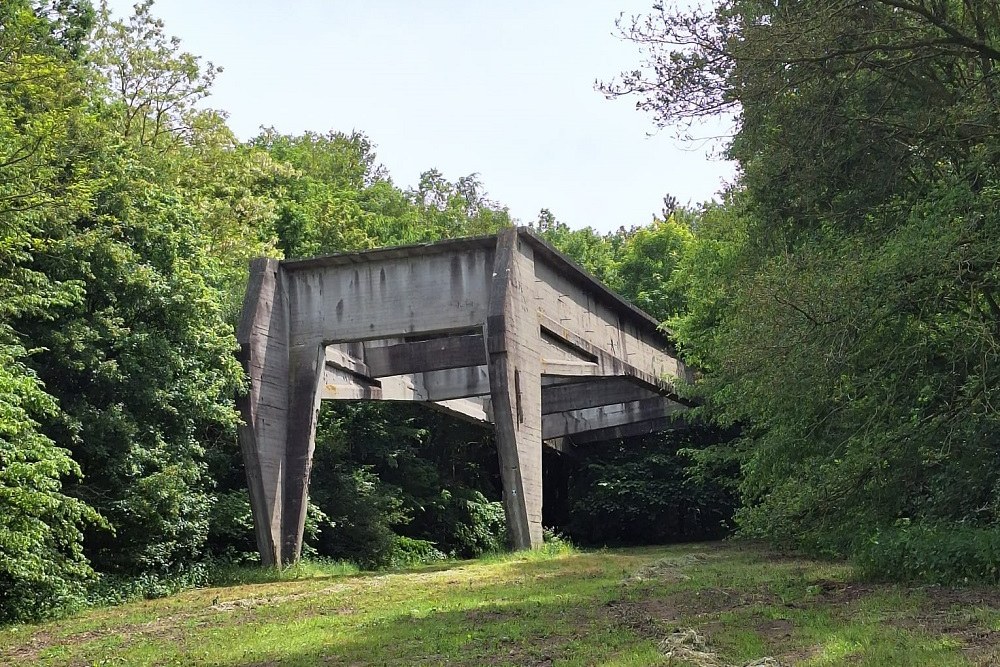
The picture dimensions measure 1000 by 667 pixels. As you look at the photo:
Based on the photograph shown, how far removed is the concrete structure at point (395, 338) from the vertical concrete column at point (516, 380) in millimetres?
26

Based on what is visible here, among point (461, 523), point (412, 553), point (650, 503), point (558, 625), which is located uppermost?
point (650, 503)

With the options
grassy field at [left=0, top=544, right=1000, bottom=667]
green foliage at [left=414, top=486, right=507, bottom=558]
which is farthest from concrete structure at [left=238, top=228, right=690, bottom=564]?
green foliage at [left=414, top=486, right=507, bottom=558]

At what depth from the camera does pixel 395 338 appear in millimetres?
21594

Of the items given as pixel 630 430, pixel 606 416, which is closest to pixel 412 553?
pixel 606 416

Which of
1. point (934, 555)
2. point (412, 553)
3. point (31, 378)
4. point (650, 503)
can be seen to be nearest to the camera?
point (934, 555)

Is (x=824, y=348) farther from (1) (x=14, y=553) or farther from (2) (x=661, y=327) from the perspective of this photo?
(2) (x=661, y=327)

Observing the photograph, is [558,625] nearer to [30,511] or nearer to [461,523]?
[30,511]

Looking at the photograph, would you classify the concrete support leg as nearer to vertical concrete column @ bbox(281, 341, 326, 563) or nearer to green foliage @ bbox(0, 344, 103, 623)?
vertical concrete column @ bbox(281, 341, 326, 563)

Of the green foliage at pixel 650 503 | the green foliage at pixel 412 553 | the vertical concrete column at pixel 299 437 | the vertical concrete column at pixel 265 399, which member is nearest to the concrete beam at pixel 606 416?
the green foliage at pixel 650 503

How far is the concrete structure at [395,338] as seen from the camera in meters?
20.5

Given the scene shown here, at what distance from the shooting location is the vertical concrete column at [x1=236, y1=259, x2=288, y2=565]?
20.2 meters

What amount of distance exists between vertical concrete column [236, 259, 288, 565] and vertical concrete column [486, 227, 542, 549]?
440cm

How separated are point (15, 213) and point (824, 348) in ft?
31.8

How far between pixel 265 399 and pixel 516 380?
5.00 metres
